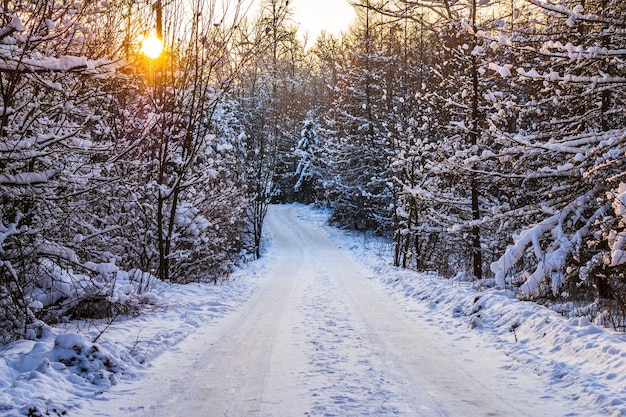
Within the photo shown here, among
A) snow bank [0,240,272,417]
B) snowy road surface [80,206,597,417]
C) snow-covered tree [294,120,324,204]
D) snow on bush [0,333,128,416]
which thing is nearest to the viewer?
snow on bush [0,333,128,416]

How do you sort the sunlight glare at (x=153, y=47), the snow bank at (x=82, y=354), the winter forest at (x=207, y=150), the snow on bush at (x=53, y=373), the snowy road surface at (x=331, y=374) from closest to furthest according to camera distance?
the snow on bush at (x=53, y=373) < the snow bank at (x=82, y=354) < the snowy road surface at (x=331, y=374) < the winter forest at (x=207, y=150) < the sunlight glare at (x=153, y=47)

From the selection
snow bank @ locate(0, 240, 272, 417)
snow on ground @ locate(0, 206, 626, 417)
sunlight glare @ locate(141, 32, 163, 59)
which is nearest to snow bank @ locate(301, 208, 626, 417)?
snow on ground @ locate(0, 206, 626, 417)

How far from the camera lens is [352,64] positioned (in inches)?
1287

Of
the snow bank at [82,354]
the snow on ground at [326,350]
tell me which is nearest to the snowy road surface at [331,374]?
the snow on ground at [326,350]

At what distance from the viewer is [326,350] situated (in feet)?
21.5

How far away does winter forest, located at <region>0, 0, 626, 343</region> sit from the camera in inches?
223

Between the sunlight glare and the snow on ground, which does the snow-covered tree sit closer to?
the sunlight glare

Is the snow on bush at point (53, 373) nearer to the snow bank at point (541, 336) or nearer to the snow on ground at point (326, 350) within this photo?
the snow on ground at point (326, 350)

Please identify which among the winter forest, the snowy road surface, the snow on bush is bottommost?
the snowy road surface

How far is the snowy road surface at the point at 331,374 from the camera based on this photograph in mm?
4430

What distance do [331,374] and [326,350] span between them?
1147 mm

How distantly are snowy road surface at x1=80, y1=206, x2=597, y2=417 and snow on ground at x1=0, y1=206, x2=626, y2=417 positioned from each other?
0.14 ft

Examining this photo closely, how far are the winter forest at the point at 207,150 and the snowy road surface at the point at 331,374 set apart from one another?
5.37 feet

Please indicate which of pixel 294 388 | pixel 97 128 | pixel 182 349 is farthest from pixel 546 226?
pixel 97 128
